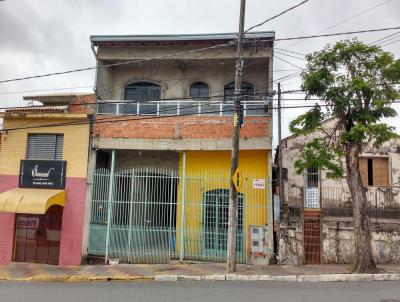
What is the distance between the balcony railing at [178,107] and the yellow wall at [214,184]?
1.49 metres

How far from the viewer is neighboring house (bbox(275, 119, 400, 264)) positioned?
42.7 ft

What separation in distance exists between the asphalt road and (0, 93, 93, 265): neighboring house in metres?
3.61

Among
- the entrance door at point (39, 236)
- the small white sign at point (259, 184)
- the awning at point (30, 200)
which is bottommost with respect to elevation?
the entrance door at point (39, 236)

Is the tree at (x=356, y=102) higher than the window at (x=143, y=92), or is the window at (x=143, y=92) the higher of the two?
the window at (x=143, y=92)

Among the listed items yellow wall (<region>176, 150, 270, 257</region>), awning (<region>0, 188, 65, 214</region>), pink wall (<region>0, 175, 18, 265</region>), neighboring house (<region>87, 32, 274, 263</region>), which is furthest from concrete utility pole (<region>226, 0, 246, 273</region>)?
pink wall (<region>0, 175, 18, 265</region>)

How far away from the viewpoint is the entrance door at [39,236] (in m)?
14.5

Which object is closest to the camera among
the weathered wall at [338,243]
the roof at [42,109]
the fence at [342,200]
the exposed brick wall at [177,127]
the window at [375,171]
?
the weathered wall at [338,243]

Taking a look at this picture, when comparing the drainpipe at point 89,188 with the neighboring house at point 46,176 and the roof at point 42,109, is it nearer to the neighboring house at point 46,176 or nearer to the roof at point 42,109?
the neighboring house at point 46,176

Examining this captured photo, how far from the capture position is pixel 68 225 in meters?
14.2

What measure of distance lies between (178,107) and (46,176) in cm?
555

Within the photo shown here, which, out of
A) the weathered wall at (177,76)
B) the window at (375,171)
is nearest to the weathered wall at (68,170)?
the weathered wall at (177,76)

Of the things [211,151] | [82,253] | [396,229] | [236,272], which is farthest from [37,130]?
[396,229]

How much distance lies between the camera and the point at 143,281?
11125 millimetres

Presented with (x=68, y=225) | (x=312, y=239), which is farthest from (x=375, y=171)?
(x=68, y=225)
